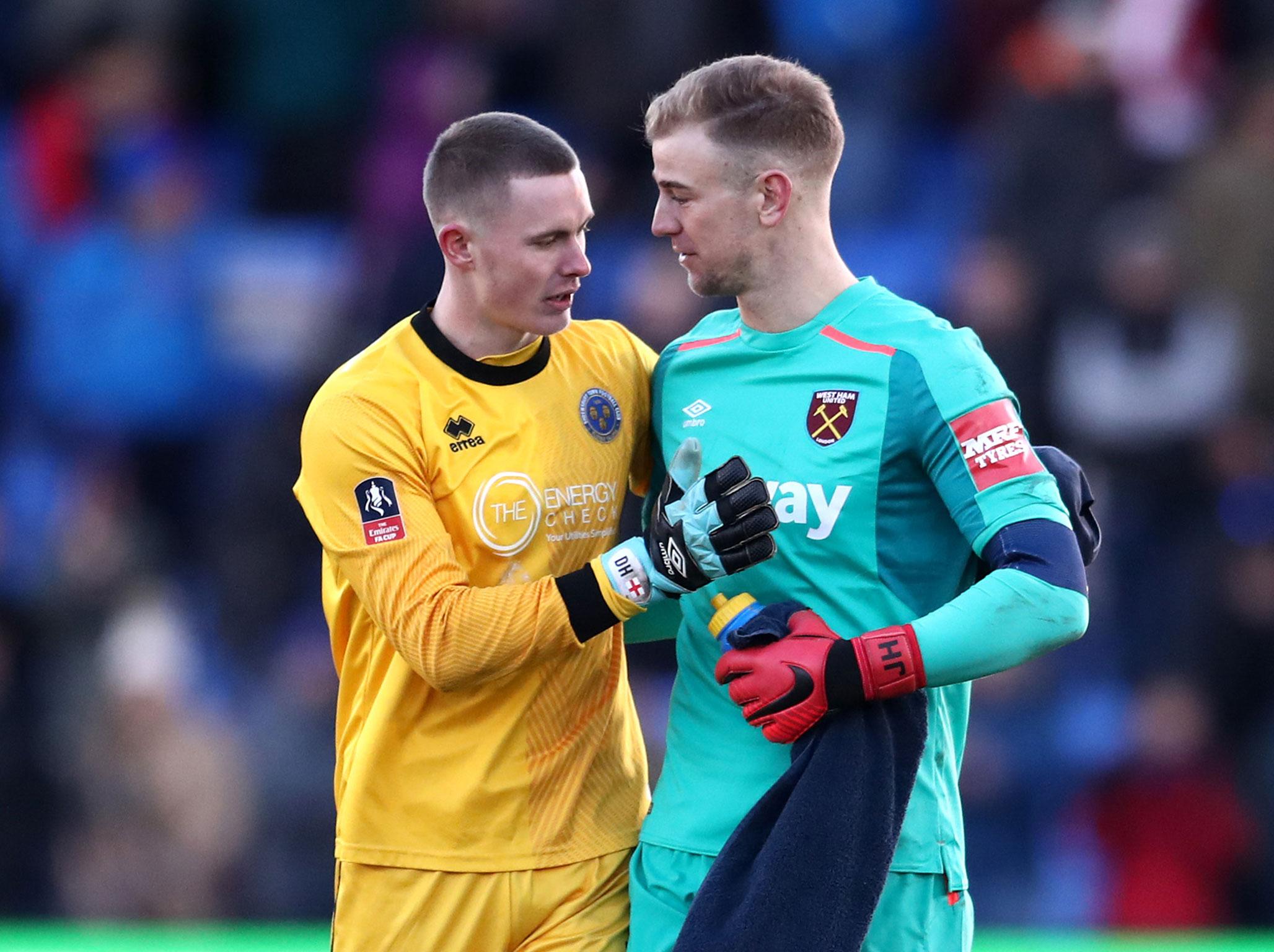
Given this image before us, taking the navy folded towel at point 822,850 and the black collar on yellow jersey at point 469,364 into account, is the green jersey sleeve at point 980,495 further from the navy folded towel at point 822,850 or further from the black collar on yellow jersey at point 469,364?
the black collar on yellow jersey at point 469,364

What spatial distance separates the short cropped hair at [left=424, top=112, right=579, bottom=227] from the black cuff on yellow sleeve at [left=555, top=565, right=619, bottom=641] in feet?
2.79

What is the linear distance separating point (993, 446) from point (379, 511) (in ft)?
3.90

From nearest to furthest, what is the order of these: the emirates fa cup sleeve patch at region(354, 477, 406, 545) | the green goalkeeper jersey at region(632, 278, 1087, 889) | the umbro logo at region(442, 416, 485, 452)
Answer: the green goalkeeper jersey at region(632, 278, 1087, 889), the emirates fa cup sleeve patch at region(354, 477, 406, 545), the umbro logo at region(442, 416, 485, 452)

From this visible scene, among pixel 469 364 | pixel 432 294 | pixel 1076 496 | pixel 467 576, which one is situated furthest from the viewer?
pixel 432 294

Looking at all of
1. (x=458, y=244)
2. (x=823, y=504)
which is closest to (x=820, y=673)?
(x=823, y=504)

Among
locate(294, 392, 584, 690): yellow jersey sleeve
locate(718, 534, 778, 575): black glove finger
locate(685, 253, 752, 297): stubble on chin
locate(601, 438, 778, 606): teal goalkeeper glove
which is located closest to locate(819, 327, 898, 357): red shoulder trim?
locate(685, 253, 752, 297): stubble on chin

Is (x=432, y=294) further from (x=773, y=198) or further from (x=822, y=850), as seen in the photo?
(x=822, y=850)

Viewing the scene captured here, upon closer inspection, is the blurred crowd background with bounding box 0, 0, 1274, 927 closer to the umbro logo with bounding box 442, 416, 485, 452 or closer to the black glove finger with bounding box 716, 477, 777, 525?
the umbro logo with bounding box 442, 416, 485, 452

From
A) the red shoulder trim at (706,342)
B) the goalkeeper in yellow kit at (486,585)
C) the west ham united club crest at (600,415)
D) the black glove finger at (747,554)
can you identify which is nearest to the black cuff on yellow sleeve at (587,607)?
the goalkeeper in yellow kit at (486,585)

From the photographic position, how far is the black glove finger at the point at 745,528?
3.42 m

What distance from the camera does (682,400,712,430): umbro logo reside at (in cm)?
385

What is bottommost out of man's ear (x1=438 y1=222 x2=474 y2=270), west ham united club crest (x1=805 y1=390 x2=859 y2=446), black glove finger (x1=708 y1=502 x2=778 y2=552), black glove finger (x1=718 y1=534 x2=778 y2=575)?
black glove finger (x1=718 y1=534 x2=778 y2=575)

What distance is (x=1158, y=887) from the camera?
24.7 feet

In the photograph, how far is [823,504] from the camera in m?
3.63
